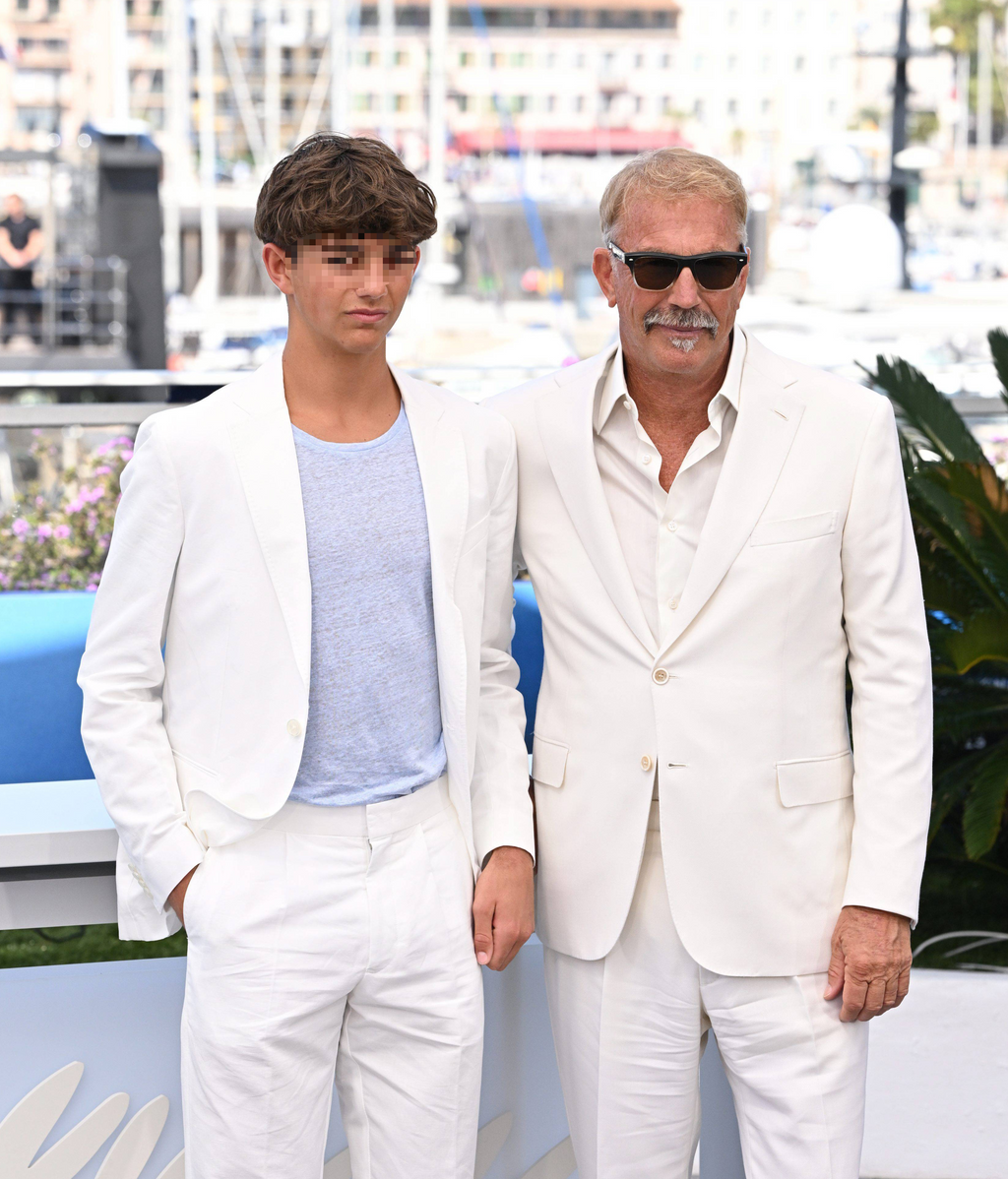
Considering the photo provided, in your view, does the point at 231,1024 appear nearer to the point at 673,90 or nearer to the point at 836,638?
the point at 836,638

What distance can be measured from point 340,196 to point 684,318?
53 cm

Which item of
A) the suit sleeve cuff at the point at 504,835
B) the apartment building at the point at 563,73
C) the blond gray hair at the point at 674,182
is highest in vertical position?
the apartment building at the point at 563,73

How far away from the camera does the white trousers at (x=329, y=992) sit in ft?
6.15

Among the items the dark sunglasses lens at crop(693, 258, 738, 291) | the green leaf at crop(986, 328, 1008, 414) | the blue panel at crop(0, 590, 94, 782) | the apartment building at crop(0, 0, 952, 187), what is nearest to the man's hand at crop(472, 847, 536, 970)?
the dark sunglasses lens at crop(693, 258, 738, 291)

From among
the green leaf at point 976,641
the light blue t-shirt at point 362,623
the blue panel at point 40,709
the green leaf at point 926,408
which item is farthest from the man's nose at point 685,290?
the green leaf at point 926,408

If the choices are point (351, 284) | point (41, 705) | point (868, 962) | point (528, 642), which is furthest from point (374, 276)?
point (41, 705)

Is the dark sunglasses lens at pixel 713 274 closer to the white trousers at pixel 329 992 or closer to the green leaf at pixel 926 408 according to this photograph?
the white trousers at pixel 329 992

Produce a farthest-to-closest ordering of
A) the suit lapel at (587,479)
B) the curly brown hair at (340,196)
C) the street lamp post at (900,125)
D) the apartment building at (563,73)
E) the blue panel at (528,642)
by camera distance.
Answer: the apartment building at (563,73), the street lamp post at (900,125), the blue panel at (528,642), the suit lapel at (587,479), the curly brown hair at (340,196)

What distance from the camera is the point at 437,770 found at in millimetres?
1978

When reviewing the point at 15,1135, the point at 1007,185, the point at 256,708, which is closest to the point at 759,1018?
the point at 256,708

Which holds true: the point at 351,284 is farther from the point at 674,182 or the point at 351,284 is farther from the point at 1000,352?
the point at 1000,352

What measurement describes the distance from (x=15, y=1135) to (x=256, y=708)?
3.05 ft

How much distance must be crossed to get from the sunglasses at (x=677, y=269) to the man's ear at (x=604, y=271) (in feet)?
0.48

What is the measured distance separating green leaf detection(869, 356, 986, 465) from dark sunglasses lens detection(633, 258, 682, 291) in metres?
2.70
